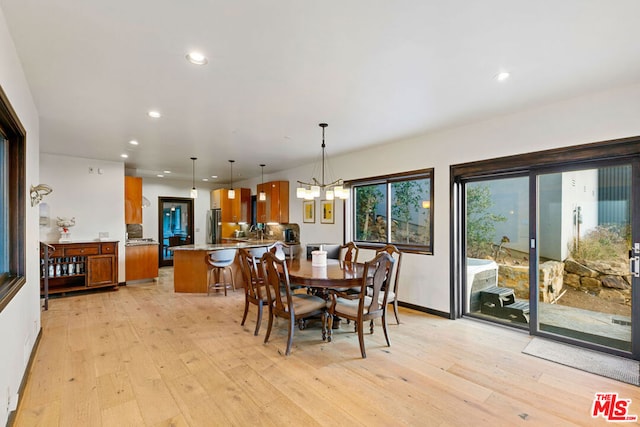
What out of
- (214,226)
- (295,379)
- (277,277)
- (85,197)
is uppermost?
(85,197)

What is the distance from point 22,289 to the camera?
8.68 ft

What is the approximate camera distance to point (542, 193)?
11.6 ft

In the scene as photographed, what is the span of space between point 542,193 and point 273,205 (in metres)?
5.44

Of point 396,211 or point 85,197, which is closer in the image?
point 396,211

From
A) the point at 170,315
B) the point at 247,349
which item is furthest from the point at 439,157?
the point at 170,315

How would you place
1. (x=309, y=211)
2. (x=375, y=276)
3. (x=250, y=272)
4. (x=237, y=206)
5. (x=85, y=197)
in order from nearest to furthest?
(x=375, y=276) < (x=250, y=272) < (x=85, y=197) < (x=309, y=211) < (x=237, y=206)

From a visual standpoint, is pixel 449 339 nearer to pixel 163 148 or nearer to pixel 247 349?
pixel 247 349

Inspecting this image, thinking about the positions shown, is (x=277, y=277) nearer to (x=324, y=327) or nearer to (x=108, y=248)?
(x=324, y=327)

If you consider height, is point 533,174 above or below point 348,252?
above

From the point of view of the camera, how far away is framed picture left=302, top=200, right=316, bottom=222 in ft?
21.9

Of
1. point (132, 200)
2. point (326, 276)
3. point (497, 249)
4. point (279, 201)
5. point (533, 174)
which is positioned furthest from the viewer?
point (279, 201)

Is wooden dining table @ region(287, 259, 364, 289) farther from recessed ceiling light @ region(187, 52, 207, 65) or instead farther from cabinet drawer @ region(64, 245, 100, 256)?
cabinet drawer @ region(64, 245, 100, 256)

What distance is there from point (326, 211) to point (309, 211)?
0.59 metres

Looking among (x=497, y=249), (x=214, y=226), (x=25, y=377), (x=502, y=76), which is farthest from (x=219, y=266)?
(x=502, y=76)
